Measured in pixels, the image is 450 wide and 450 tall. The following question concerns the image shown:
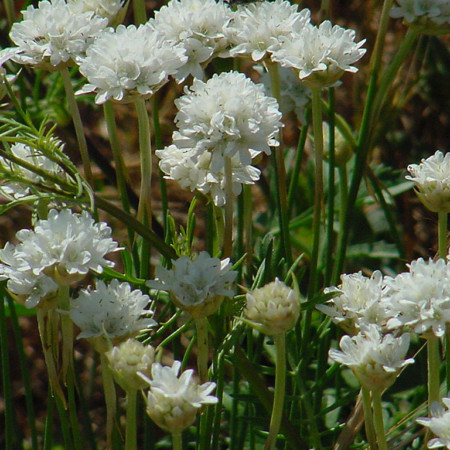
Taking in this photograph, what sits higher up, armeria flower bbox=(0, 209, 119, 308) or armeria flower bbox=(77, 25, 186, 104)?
armeria flower bbox=(77, 25, 186, 104)

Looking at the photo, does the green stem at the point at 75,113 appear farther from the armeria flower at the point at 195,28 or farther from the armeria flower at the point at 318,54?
the armeria flower at the point at 318,54

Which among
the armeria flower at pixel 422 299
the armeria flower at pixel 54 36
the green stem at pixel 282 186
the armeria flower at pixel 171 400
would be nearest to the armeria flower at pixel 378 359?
the armeria flower at pixel 422 299

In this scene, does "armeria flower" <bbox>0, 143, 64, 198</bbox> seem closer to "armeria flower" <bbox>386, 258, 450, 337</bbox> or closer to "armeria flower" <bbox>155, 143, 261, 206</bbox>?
"armeria flower" <bbox>155, 143, 261, 206</bbox>

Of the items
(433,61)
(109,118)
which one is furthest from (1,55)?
(433,61)

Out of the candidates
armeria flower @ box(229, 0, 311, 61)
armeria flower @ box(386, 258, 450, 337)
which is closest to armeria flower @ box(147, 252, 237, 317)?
armeria flower @ box(386, 258, 450, 337)

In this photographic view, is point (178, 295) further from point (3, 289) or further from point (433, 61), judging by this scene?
point (433, 61)

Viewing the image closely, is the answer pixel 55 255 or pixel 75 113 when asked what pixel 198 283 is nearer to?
pixel 55 255
